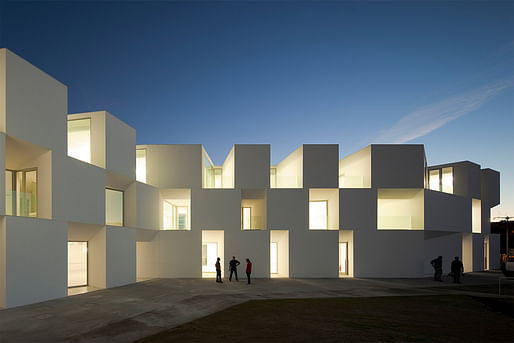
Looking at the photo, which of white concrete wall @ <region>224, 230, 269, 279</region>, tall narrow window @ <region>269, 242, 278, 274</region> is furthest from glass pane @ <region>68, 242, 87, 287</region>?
tall narrow window @ <region>269, 242, 278, 274</region>

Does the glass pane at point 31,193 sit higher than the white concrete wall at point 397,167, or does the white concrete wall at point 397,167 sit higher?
the white concrete wall at point 397,167

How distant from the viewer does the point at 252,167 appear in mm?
19953

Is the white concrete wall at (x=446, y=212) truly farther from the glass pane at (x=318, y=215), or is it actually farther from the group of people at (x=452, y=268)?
the glass pane at (x=318, y=215)

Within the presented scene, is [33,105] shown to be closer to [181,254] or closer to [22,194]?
[22,194]

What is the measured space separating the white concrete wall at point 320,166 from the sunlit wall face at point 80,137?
39.2 feet

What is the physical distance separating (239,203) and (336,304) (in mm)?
9918

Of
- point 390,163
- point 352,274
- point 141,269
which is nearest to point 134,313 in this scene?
point 141,269

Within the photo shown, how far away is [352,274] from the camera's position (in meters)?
19.4

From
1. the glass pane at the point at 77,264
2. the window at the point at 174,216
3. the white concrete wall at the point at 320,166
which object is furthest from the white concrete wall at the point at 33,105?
the white concrete wall at the point at 320,166

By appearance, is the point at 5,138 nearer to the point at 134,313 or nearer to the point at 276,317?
the point at 134,313

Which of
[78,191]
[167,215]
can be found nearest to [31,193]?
[78,191]

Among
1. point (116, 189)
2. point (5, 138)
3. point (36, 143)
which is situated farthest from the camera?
point (116, 189)

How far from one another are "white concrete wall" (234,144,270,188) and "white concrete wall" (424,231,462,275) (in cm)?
1133

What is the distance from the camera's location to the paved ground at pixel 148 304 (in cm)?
772
